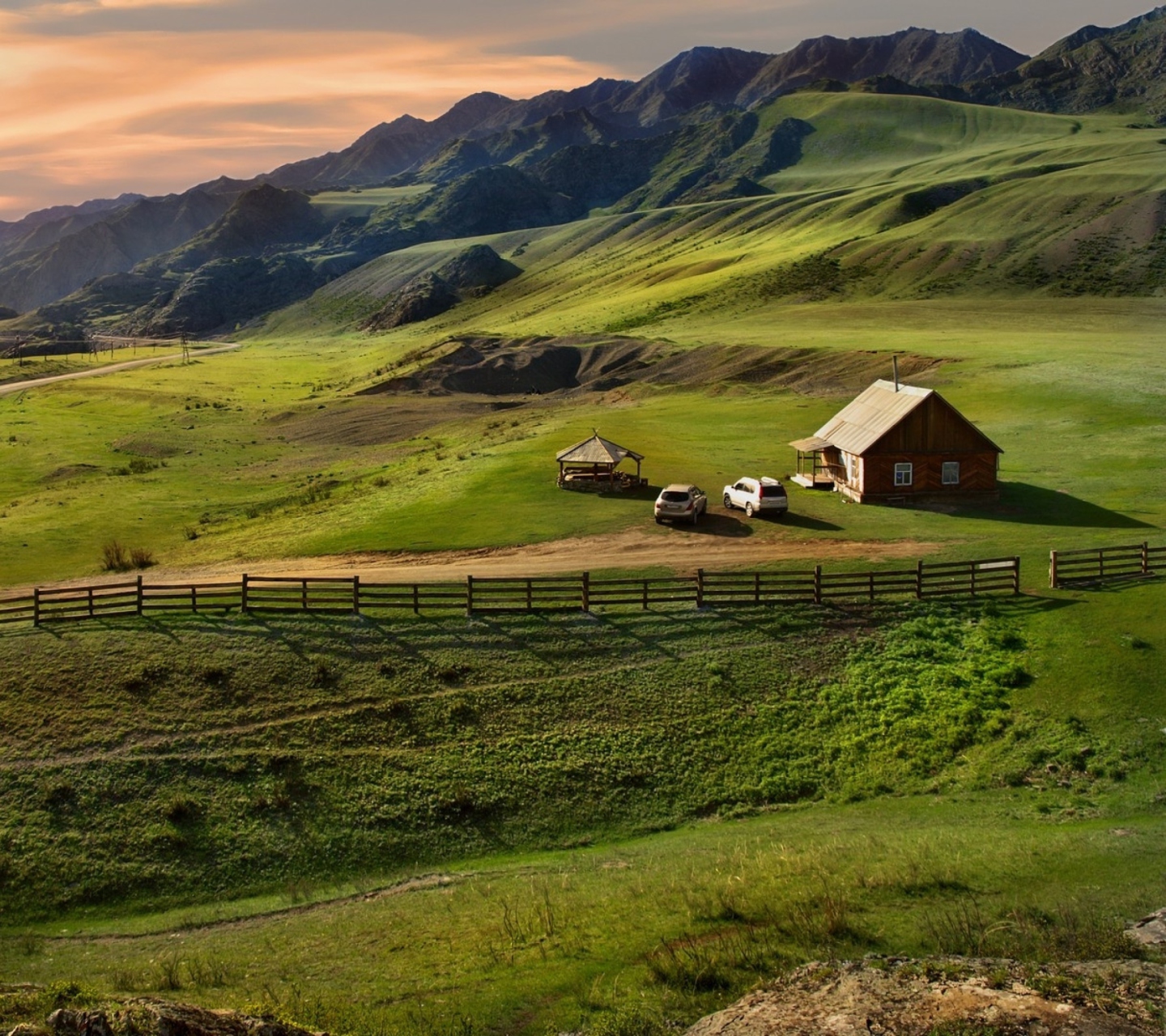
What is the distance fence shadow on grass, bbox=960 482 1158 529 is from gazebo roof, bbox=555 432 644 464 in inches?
651

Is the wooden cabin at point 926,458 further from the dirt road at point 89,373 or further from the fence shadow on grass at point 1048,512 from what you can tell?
the dirt road at point 89,373

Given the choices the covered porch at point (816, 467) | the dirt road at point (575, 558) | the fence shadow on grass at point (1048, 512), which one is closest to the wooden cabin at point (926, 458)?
the fence shadow on grass at point (1048, 512)

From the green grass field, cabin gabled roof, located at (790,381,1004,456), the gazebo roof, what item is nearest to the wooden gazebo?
the gazebo roof

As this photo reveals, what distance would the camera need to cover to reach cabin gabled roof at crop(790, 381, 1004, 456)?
50000mm

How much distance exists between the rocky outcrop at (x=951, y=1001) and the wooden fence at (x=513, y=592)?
63.6 feet

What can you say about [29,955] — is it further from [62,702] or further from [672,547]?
[672,547]

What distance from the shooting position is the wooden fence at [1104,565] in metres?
37.8

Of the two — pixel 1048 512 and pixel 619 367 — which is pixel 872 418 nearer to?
pixel 1048 512

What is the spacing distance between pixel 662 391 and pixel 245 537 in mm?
49894

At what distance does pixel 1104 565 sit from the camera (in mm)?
39031

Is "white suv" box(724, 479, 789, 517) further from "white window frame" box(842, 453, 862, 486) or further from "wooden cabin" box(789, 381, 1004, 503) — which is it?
"wooden cabin" box(789, 381, 1004, 503)

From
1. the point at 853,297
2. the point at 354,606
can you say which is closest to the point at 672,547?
the point at 354,606

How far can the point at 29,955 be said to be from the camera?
22.2 metres

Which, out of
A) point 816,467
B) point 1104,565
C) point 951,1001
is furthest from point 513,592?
point 816,467
